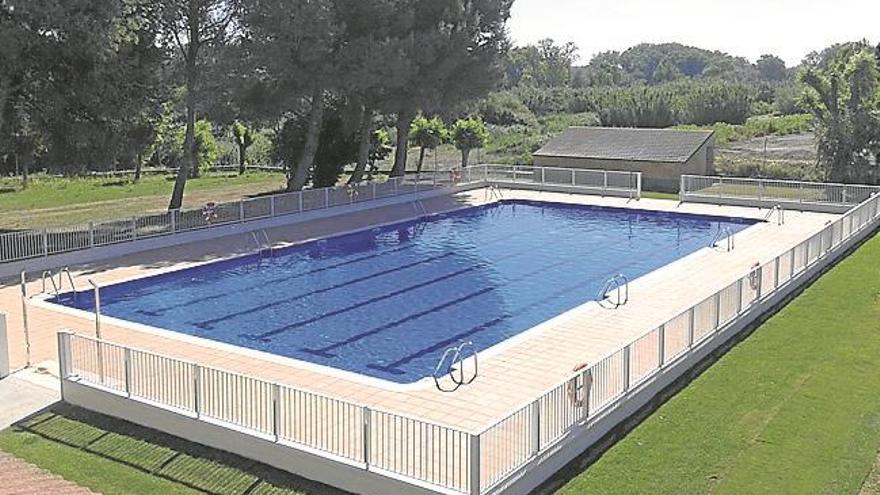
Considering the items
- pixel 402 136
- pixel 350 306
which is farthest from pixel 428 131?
pixel 350 306

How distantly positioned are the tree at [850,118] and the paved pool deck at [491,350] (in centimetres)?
941

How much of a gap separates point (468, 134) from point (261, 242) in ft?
59.2

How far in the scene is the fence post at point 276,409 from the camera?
35.3ft

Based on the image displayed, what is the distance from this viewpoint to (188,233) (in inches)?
998

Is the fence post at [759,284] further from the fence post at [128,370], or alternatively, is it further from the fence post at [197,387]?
the fence post at [128,370]

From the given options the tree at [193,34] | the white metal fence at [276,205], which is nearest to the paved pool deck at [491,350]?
the white metal fence at [276,205]

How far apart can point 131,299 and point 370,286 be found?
530 cm

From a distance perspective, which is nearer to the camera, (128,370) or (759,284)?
(128,370)

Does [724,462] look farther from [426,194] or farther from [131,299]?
[426,194]

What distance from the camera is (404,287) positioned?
2131 cm

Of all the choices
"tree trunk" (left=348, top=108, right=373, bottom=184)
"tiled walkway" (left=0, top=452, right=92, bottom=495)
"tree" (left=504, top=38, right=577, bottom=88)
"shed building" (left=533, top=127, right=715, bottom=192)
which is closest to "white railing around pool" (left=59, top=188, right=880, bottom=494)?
"tiled walkway" (left=0, top=452, right=92, bottom=495)

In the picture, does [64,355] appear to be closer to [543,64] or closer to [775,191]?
[775,191]

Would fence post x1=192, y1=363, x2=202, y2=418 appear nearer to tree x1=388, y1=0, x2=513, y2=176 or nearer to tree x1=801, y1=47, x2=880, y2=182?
tree x1=388, y1=0, x2=513, y2=176

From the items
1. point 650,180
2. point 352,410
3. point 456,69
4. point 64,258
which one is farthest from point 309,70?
point 352,410
